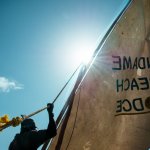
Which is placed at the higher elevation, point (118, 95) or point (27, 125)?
point (118, 95)

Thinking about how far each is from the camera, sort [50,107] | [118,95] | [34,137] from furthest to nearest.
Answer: [118,95]
[50,107]
[34,137]

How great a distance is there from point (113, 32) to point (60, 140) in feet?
8.71

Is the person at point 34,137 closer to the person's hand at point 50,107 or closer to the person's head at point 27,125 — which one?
the person's hand at point 50,107

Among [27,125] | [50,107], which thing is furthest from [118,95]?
[27,125]

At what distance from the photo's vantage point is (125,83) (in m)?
9.82

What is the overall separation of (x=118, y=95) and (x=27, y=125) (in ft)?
7.46

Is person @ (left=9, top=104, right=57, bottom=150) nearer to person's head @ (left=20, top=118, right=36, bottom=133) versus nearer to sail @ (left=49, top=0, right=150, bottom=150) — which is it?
person's head @ (left=20, top=118, right=36, bottom=133)

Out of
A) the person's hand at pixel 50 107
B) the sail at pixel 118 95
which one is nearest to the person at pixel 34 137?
the person's hand at pixel 50 107

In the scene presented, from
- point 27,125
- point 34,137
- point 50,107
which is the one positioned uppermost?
point 50,107

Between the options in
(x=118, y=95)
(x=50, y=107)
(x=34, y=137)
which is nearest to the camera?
(x=34, y=137)

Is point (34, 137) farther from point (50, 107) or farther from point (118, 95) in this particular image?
point (118, 95)

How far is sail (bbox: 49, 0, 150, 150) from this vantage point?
946cm

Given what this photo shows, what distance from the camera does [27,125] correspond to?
8.63 m

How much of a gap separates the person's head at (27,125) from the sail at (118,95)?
2.90 feet
